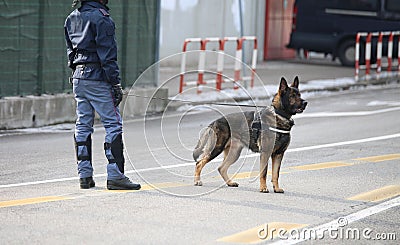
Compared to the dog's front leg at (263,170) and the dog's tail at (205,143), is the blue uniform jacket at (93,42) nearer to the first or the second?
the dog's tail at (205,143)

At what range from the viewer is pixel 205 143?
9180 mm

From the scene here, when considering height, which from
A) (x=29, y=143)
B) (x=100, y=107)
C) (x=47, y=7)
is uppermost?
(x=47, y=7)

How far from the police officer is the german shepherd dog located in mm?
896

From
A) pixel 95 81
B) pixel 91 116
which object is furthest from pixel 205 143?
pixel 95 81

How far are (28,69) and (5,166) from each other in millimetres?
4071

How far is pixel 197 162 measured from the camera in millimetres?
9312

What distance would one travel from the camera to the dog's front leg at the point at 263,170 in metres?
8.84

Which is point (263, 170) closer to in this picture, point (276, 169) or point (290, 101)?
point (276, 169)

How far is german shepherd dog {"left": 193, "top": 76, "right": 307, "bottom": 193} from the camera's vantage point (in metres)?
8.83

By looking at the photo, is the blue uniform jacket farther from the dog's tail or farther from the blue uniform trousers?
the dog's tail

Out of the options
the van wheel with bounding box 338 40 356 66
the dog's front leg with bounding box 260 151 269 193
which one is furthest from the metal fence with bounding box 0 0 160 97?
the van wheel with bounding box 338 40 356 66

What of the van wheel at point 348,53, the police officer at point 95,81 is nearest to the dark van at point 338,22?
the van wheel at point 348,53

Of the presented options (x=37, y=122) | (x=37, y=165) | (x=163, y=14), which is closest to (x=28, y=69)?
(x=37, y=122)

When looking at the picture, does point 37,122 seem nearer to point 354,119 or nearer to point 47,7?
point 47,7
